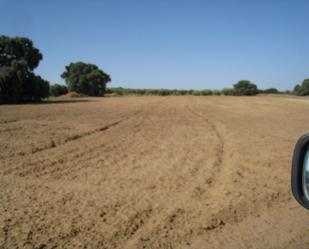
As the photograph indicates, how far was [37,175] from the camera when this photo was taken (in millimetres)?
6434

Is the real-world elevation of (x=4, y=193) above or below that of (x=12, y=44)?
below

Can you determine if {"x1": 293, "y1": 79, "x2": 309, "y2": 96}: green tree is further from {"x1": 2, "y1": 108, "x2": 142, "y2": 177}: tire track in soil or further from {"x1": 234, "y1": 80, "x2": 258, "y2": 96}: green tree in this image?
{"x1": 2, "y1": 108, "x2": 142, "y2": 177}: tire track in soil

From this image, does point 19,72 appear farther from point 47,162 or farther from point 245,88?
point 245,88

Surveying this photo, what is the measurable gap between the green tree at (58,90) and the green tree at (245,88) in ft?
143

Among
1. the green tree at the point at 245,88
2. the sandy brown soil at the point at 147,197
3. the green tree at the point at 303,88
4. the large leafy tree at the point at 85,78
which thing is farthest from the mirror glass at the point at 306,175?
the green tree at the point at 245,88

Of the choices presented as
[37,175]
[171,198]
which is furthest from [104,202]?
[37,175]

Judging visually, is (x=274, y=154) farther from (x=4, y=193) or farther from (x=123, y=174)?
(x=4, y=193)

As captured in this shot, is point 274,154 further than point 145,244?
Yes

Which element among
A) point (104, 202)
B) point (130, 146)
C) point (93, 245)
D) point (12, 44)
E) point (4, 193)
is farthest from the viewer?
point (12, 44)

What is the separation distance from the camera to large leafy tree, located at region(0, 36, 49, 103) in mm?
35250

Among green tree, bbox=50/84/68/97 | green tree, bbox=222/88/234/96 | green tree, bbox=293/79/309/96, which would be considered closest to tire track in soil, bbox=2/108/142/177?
green tree, bbox=50/84/68/97

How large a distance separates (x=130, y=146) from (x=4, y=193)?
4.71m

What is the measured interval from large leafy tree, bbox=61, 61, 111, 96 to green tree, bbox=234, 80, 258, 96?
113 feet

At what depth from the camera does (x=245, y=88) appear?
8431cm
